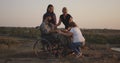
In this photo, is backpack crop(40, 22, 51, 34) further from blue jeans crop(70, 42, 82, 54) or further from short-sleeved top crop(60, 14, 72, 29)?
blue jeans crop(70, 42, 82, 54)

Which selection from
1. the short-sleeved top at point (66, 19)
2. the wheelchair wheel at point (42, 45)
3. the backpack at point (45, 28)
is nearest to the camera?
the backpack at point (45, 28)

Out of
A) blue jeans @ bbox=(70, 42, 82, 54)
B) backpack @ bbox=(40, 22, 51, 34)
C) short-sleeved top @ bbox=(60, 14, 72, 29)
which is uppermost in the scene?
short-sleeved top @ bbox=(60, 14, 72, 29)

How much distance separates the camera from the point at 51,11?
1566 cm

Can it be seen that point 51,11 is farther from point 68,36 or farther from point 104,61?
point 104,61

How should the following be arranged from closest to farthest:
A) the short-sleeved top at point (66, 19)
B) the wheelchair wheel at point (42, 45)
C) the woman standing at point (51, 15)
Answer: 1. the wheelchair wheel at point (42, 45)
2. the woman standing at point (51, 15)
3. the short-sleeved top at point (66, 19)

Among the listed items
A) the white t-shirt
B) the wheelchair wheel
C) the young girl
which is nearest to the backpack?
the wheelchair wheel

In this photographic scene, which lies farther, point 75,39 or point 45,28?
point 75,39

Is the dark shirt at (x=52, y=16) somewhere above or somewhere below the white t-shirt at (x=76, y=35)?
above

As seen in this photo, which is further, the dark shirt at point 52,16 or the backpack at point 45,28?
the dark shirt at point 52,16

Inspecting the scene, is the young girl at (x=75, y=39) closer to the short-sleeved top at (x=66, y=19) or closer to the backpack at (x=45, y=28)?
the short-sleeved top at (x=66, y=19)

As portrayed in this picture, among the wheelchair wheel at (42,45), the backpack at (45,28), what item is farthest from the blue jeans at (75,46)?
the backpack at (45,28)

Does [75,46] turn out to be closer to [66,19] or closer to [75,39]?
[75,39]

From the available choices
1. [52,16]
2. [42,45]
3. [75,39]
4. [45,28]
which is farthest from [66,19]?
[42,45]

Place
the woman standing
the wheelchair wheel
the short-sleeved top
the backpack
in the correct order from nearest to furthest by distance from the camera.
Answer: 1. the backpack
2. the wheelchair wheel
3. the woman standing
4. the short-sleeved top
